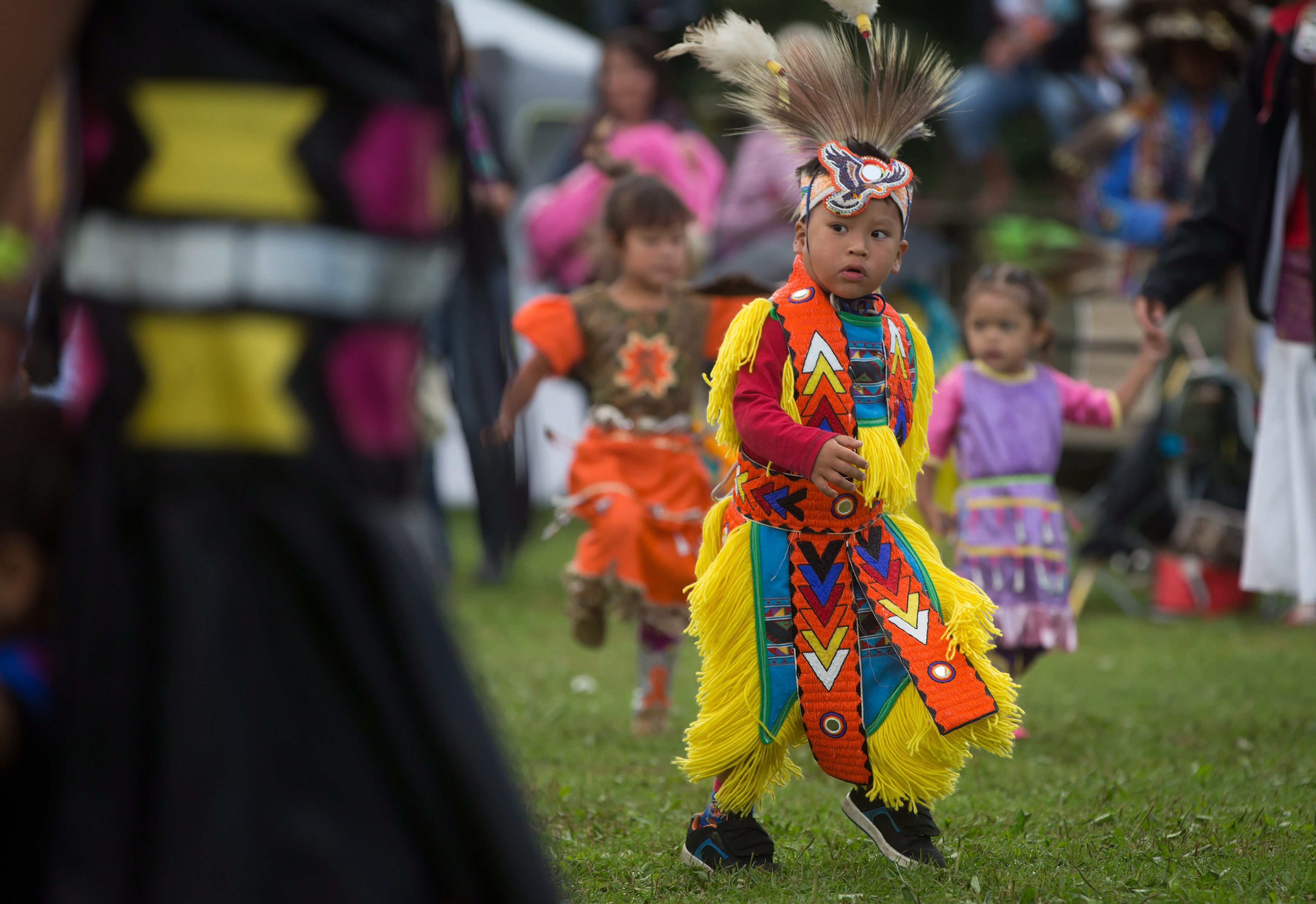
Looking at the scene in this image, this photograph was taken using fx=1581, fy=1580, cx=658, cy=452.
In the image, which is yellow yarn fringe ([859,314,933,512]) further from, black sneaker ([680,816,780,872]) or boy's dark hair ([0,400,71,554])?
boy's dark hair ([0,400,71,554])

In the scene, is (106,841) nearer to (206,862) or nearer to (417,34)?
(206,862)

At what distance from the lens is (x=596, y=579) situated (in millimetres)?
4734

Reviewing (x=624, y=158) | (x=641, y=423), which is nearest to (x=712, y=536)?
(x=641, y=423)

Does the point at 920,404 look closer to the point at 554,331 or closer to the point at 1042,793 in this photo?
the point at 1042,793

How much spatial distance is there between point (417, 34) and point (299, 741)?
0.75 m

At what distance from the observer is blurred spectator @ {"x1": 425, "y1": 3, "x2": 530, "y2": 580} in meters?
2.08

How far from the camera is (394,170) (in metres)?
1.66

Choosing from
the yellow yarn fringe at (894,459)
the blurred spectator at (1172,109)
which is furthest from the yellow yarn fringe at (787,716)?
the blurred spectator at (1172,109)

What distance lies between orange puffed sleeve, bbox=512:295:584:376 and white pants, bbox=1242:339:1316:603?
2011mm

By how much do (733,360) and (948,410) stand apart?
6.05 ft

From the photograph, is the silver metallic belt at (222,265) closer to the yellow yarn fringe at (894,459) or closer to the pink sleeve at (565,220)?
the yellow yarn fringe at (894,459)

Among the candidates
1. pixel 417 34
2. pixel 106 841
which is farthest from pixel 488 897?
pixel 417 34

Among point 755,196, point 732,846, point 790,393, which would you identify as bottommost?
point 732,846

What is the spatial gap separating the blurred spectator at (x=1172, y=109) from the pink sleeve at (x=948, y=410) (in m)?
3.19
